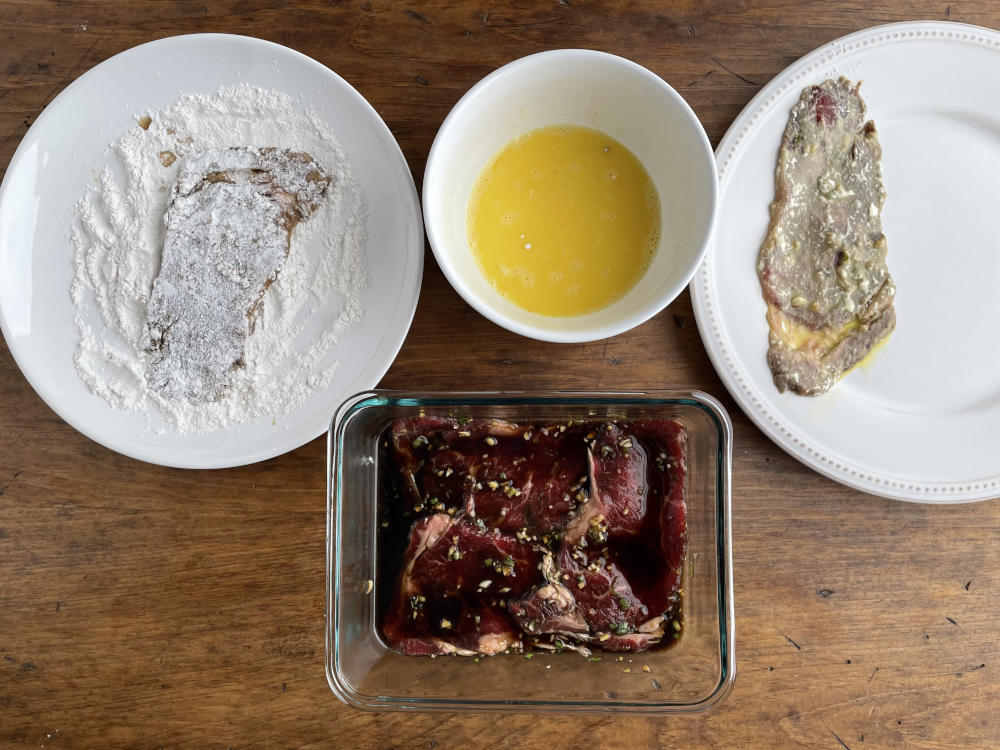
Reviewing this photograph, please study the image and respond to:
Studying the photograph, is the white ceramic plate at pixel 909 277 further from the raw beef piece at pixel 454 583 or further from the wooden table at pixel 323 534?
the raw beef piece at pixel 454 583

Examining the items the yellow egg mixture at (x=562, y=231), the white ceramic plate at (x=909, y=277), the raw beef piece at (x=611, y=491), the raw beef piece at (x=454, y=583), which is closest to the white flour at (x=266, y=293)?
the yellow egg mixture at (x=562, y=231)

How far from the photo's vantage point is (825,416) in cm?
124

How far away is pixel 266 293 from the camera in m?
1.22

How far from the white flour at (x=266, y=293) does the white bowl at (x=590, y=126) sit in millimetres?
201

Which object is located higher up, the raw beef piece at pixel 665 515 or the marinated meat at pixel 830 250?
the marinated meat at pixel 830 250

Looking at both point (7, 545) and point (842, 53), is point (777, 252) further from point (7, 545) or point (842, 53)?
point (7, 545)

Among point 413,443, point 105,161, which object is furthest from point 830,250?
point 105,161

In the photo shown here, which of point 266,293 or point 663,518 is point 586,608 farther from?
point 266,293

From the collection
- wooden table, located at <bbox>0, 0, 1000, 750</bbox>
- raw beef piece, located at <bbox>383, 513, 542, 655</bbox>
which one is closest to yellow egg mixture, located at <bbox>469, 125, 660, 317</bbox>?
wooden table, located at <bbox>0, 0, 1000, 750</bbox>

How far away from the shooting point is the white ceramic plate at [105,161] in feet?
3.88

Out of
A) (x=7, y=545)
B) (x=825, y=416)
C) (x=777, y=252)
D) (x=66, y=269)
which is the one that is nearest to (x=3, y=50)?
(x=66, y=269)

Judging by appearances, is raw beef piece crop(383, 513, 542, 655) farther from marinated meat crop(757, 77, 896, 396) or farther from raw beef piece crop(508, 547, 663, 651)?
marinated meat crop(757, 77, 896, 396)

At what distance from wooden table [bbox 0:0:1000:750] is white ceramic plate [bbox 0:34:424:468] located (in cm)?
9

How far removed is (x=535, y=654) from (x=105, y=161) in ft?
3.82
